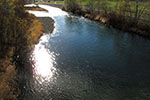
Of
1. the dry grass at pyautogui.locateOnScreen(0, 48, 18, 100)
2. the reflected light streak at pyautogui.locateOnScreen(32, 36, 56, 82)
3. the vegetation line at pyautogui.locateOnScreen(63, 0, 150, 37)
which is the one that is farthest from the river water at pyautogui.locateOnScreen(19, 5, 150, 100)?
the vegetation line at pyautogui.locateOnScreen(63, 0, 150, 37)

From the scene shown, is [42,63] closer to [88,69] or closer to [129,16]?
[88,69]

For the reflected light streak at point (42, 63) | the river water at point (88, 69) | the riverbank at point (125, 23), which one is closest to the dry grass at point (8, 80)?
the river water at point (88, 69)

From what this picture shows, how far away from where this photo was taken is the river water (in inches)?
695

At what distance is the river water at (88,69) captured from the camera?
17.7m

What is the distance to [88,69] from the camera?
909 inches

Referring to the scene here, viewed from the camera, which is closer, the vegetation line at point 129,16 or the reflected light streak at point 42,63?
the reflected light streak at point 42,63

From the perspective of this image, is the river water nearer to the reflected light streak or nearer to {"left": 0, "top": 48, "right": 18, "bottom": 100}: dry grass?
the reflected light streak

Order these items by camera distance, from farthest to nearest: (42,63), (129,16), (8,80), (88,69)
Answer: (129,16) → (42,63) → (88,69) → (8,80)

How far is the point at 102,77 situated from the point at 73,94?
5641 millimetres

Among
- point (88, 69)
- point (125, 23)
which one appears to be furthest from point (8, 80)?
point (125, 23)

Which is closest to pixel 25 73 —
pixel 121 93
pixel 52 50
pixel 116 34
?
pixel 52 50

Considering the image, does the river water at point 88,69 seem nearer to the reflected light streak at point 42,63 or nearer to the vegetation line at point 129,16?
the reflected light streak at point 42,63

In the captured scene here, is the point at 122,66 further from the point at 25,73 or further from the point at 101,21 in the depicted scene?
the point at 101,21

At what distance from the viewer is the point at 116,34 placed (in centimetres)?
4097
